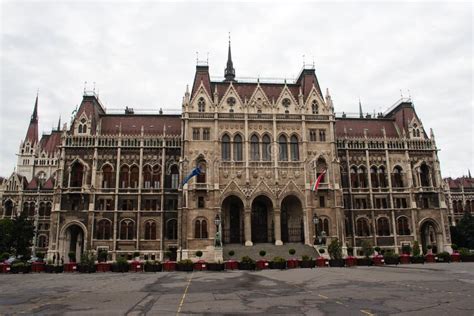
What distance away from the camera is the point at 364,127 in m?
66.3

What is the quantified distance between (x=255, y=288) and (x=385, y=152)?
47818mm

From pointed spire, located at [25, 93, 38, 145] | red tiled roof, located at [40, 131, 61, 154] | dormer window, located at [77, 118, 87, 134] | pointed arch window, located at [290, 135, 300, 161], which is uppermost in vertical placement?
pointed spire, located at [25, 93, 38, 145]

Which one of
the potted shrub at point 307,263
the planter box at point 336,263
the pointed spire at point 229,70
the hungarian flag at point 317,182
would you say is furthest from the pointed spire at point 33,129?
the planter box at point 336,263

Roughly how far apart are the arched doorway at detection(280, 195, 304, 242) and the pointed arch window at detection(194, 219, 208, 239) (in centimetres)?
1155

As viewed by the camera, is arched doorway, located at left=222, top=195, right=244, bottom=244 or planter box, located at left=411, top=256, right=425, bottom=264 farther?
arched doorway, located at left=222, top=195, right=244, bottom=244

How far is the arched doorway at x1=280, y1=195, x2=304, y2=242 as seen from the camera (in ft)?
179

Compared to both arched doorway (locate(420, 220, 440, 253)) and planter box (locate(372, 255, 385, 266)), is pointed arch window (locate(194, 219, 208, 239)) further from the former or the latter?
arched doorway (locate(420, 220, 440, 253))

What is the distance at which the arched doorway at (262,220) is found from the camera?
54938mm

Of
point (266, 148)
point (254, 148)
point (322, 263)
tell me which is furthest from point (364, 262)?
point (254, 148)

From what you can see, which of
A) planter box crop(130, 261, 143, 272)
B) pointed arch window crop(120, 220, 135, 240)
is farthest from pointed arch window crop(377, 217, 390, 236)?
planter box crop(130, 261, 143, 272)

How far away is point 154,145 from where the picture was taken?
59031mm

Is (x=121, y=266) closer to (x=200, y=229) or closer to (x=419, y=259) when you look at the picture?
(x=200, y=229)

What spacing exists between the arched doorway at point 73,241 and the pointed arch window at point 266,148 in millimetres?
28485

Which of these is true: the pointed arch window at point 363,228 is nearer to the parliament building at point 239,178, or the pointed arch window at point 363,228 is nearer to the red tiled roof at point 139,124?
the parliament building at point 239,178
